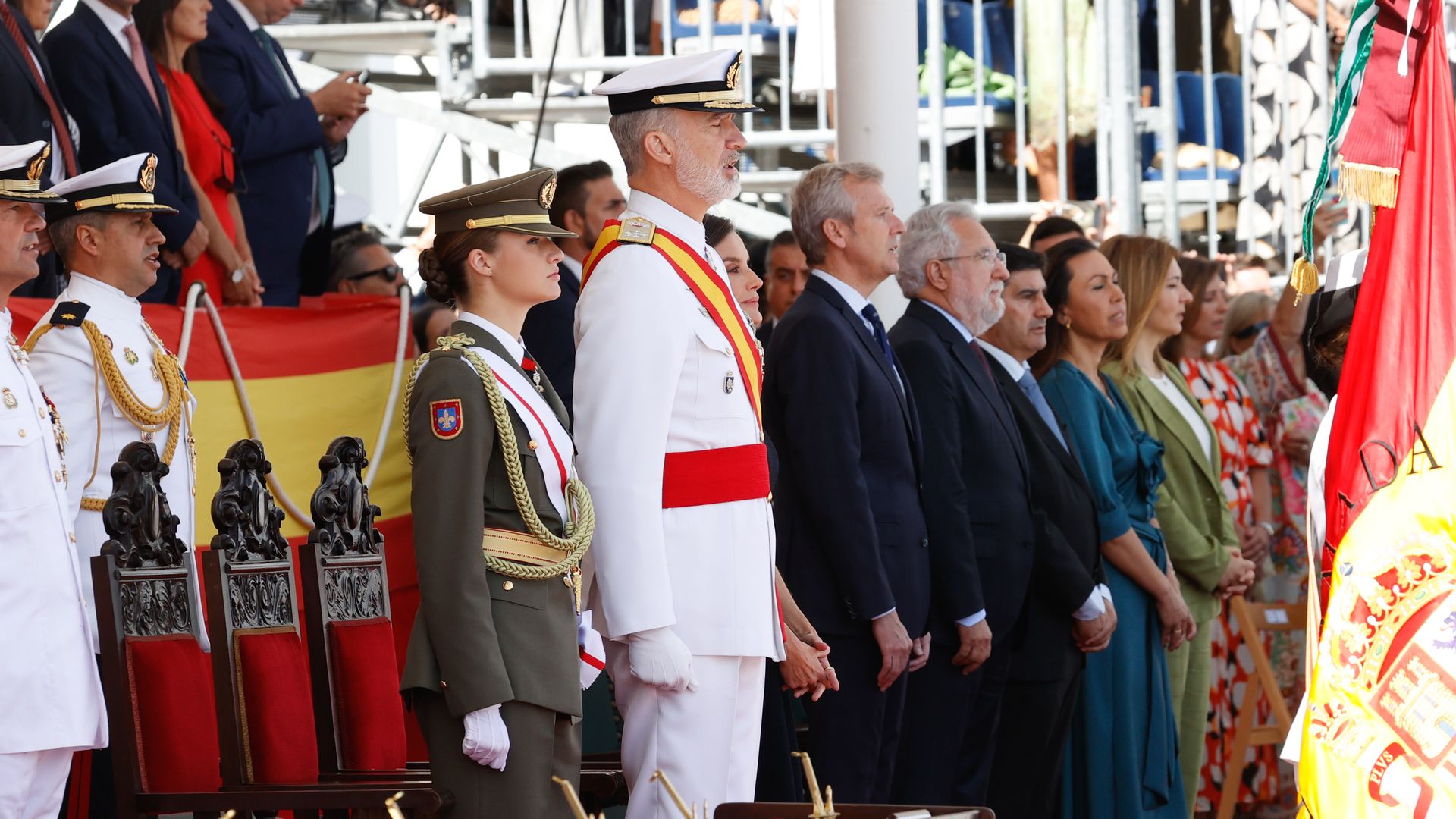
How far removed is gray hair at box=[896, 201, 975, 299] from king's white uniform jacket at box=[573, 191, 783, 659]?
143 centimetres

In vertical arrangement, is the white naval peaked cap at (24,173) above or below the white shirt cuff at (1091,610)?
above

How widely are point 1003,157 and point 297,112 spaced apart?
4.34 meters

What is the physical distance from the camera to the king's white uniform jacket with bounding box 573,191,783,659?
3373 millimetres

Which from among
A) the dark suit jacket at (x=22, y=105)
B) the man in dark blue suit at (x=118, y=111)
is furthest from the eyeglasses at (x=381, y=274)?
the dark suit jacket at (x=22, y=105)

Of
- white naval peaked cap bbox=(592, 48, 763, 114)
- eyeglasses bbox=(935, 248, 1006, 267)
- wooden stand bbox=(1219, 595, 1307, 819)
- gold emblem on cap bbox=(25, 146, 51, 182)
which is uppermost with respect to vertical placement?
white naval peaked cap bbox=(592, 48, 763, 114)

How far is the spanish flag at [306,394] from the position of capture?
4.75 meters

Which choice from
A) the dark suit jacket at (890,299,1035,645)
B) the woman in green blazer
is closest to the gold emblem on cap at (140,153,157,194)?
the dark suit jacket at (890,299,1035,645)

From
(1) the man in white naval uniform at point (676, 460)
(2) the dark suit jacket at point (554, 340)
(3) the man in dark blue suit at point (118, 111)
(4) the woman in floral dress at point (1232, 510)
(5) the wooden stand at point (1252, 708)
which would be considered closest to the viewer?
(1) the man in white naval uniform at point (676, 460)

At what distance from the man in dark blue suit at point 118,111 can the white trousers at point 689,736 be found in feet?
6.68

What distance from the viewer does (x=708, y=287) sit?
3.59 meters

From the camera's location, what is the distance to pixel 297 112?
549cm

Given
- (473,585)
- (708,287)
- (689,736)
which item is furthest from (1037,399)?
(473,585)

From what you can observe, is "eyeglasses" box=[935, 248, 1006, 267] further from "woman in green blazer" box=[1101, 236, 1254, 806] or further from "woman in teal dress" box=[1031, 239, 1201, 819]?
"woman in green blazer" box=[1101, 236, 1254, 806]

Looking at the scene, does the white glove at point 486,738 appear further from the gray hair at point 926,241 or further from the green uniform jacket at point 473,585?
the gray hair at point 926,241
